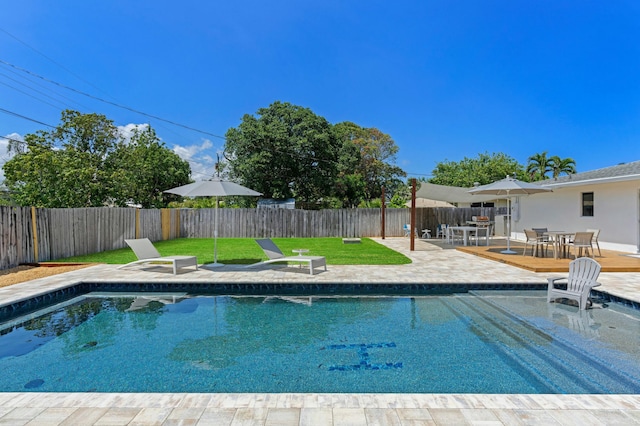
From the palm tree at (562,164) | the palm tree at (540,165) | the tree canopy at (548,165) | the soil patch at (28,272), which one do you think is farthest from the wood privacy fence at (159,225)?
the palm tree at (562,164)

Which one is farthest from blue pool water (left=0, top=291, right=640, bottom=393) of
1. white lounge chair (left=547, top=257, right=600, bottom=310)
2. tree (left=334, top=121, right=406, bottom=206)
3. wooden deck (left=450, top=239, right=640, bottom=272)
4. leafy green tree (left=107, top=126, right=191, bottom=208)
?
tree (left=334, top=121, right=406, bottom=206)

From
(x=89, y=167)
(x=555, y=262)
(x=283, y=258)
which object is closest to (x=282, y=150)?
(x=89, y=167)

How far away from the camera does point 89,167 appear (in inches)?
769

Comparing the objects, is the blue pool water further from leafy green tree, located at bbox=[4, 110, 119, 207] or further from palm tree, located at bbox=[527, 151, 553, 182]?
palm tree, located at bbox=[527, 151, 553, 182]

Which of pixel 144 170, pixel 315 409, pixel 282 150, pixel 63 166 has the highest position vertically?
pixel 282 150

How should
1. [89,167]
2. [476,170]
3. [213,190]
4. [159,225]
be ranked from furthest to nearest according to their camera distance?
[476,170]
[89,167]
[159,225]
[213,190]

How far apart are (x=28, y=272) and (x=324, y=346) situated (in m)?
7.88

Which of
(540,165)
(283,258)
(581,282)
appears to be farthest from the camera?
(540,165)

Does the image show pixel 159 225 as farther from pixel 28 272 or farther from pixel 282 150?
pixel 282 150

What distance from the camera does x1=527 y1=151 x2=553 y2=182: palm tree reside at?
40375 mm

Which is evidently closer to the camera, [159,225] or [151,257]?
[151,257]

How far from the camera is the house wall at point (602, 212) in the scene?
37.4 feet

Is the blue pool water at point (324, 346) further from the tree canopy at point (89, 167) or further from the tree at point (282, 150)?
the tree at point (282, 150)

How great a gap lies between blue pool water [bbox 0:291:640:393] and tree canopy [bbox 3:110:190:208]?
45.3 ft
